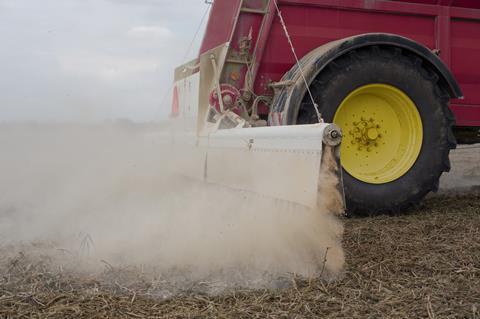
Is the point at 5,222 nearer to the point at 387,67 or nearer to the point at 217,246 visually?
the point at 217,246

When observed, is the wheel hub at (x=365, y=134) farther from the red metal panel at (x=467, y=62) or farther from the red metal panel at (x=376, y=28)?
the red metal panel at (x=467, y=62)

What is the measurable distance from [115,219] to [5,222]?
3.05ft

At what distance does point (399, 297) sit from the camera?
2.50 m

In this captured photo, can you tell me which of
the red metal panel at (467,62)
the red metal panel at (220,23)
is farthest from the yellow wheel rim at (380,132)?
the red metal panel at (220,23)

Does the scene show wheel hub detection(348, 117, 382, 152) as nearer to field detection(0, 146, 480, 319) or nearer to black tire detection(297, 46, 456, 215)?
black tire detection(297, 46, 456, 215)

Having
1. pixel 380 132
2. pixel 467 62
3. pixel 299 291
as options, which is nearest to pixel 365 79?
pixel 380 132

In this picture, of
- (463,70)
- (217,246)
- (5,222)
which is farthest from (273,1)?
(5,222)

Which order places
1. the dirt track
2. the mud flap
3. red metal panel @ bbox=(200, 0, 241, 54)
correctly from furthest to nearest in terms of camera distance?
the dirt track → red metal panel @ bbox=(200, 0, 241, 54) → the mud flap

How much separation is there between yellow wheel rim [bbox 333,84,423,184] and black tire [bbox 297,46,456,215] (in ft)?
0.19

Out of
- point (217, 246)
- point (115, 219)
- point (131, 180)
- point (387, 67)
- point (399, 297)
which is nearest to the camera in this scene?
point (399, 297)

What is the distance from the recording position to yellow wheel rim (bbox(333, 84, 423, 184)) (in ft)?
14.3

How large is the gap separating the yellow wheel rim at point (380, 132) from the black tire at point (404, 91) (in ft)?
0.19

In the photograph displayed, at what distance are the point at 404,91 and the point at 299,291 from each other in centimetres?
232

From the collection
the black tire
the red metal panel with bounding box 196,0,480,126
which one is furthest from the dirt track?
the black tire
